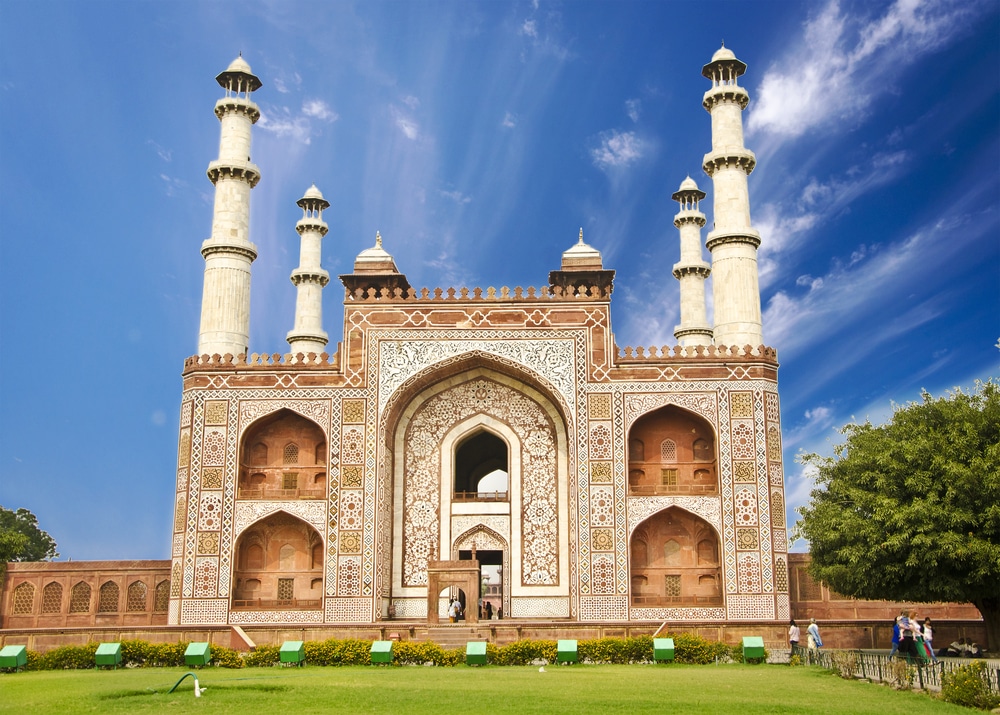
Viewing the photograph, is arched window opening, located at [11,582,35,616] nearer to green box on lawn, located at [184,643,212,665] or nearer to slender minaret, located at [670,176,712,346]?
green box on lawn, located at [184,643,212,665]

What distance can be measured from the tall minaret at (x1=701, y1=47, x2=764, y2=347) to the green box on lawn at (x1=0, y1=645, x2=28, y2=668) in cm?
1556

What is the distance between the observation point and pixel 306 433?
25188mm

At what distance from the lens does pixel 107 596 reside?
25344 mm

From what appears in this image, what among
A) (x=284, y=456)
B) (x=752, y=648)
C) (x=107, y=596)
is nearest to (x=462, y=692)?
(x=752, y=648)

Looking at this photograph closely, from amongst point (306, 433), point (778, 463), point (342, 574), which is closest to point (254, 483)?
point (306, 433)

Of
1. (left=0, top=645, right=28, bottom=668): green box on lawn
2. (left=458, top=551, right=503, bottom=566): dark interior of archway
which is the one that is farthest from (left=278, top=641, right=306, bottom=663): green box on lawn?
(left=458, top=551, right=503, bottom=566): dark interior of archway

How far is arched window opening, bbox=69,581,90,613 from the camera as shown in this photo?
25.3m

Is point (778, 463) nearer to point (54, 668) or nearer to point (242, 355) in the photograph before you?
point (242, 355)

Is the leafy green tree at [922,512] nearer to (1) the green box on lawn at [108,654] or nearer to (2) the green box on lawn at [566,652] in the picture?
(2) the green box on lawn at [566,652]

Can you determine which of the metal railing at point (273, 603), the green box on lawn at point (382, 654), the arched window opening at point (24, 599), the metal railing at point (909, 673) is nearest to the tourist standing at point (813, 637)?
the metal railing at point (909, 673)

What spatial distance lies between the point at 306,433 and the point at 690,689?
41.6 feet

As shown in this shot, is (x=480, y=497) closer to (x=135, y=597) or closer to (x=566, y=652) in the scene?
(x=566, y=652)

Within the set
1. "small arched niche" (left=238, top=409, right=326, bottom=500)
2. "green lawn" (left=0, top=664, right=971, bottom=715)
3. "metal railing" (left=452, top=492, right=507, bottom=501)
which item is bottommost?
"green lawn" (left=0, top=664, right=971, bottom=715)

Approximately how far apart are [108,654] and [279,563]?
5758 millimetres
